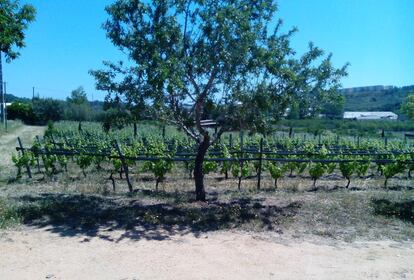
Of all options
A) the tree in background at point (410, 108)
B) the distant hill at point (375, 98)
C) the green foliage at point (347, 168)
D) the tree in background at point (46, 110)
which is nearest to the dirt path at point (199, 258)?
the green foliage at point (347, 168)

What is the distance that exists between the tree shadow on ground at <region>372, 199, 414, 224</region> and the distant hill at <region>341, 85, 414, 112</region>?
43922mm

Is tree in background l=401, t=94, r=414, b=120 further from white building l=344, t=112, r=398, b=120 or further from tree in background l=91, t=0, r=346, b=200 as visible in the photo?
white building l=344, t=112, r=398, b=120

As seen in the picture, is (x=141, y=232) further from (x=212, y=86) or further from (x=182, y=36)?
(x=182, y=36)

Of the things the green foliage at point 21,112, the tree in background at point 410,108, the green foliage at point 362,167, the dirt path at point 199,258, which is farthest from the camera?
the green foliage at point 21,112

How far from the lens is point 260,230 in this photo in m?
6.84

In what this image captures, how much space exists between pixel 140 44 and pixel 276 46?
2.61 meters

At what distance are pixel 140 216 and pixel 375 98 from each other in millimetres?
56500

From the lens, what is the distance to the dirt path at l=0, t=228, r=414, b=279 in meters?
4.93

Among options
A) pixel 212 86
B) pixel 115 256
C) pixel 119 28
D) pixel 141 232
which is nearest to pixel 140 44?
pixel 119 28

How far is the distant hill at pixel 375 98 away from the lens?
169 ft

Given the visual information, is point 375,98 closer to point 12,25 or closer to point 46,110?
point 46,110

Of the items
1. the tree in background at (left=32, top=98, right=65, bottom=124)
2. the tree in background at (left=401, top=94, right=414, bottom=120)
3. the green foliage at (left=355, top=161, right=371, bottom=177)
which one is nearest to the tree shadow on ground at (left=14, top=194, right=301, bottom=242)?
the green foliage at (left=355, top=161, right=371, bottom=177)

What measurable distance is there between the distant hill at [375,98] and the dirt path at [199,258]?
4767cm

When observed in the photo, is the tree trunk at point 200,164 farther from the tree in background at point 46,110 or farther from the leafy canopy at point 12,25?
the tree in background at point 46,110
